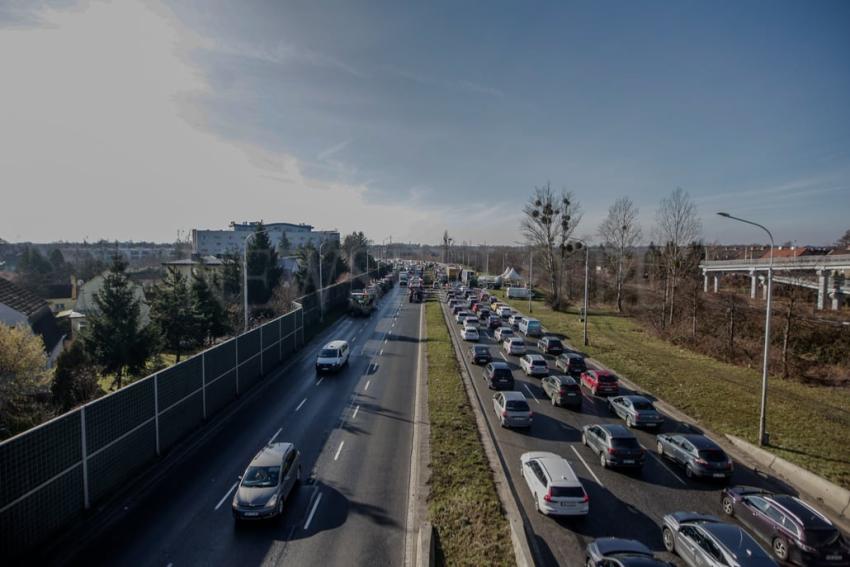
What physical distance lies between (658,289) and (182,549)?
5969 cm

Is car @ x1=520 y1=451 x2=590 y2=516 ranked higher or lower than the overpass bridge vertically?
lower

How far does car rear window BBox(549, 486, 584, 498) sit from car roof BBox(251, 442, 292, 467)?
25.9 feet

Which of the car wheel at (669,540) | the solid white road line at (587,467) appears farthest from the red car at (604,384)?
the car wheel at (669,540)

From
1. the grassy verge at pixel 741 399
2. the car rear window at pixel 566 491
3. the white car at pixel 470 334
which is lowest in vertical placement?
the grassy verge at pixel 741 399

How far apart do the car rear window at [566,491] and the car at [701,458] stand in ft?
17.8

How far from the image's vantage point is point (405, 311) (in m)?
59.0

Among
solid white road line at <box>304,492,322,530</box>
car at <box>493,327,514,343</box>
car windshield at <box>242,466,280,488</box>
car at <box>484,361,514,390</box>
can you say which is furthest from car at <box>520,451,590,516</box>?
car at <box>493,327,514,343</box>

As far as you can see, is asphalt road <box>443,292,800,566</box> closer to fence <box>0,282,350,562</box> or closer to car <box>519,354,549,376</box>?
car <box>519,354,549,376</box>

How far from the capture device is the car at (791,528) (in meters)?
10.7

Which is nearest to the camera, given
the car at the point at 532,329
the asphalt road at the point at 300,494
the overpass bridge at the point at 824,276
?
the asphalt road at the point at 300,494

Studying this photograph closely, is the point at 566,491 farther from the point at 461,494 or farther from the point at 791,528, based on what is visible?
the point at 791,528

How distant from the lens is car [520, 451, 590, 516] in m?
12.4

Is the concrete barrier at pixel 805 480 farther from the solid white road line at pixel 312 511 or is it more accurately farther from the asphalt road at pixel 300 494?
the solid white road line at pixel 312 511

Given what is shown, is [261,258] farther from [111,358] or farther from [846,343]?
[846,343]
